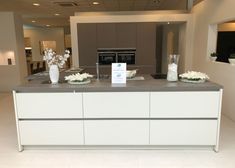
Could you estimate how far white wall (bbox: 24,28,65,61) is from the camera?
44.1 feet

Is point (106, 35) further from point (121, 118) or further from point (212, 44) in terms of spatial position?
point (121, 118)

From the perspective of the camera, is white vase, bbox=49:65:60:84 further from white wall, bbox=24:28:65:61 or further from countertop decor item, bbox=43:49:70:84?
white wall, bbox=24:28:65:61

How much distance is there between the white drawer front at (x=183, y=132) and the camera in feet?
9.29

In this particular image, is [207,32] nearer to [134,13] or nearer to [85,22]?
[134,13]

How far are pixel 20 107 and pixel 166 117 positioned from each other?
2.01 meters

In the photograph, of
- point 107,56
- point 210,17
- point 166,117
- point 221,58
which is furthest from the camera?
point 107,56

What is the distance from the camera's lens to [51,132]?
2916 mm

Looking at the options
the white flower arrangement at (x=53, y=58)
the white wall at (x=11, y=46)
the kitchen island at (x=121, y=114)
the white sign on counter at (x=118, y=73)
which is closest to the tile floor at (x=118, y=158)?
the kitchen island at (x=121, y=114)

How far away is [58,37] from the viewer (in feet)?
44.3

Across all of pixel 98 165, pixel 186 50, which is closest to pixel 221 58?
pixel 186 50

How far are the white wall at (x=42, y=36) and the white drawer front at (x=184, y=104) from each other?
11.8 meters

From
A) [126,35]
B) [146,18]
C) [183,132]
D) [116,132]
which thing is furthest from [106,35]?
[183,132]

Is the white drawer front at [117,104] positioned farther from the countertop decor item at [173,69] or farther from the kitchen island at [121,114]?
the countertop decor item at [173,69]

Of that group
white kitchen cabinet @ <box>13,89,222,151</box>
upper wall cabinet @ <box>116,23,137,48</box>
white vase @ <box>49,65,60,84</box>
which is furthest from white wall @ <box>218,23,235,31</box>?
white vase @ <box>49,65,60,84</box>
